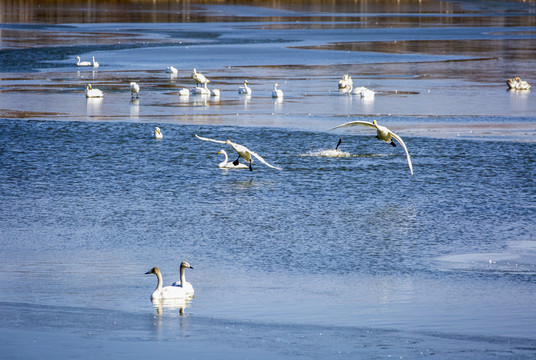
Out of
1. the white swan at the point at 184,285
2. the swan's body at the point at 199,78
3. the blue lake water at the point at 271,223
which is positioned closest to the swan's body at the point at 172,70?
the blue lake water at the point at 271,223

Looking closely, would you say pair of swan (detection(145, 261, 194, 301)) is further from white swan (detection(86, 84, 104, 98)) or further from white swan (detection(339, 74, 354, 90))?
white swan (detection(339, 74, 354, 90))

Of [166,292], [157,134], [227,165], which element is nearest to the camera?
[166,292]

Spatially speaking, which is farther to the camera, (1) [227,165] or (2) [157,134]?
(2) [157,134]

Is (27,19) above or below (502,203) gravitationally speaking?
above

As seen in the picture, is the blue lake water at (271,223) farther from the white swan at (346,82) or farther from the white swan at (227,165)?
the white swan at (346,82)

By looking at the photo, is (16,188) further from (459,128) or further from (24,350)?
(459,128)

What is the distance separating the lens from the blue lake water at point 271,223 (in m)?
9.30

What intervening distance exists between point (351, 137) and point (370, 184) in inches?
203

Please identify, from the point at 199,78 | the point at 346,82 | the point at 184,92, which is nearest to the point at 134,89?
the point at 184,92

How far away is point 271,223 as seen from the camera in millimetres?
14016

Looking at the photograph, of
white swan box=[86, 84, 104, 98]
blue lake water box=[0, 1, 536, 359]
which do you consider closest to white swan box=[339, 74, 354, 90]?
blue lake water box=[0, 1, 536, 359]

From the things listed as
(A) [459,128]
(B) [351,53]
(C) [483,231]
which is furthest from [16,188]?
(B) [351,53]

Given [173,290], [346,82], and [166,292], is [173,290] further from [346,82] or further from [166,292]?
[346,82]

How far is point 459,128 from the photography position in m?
22.4
